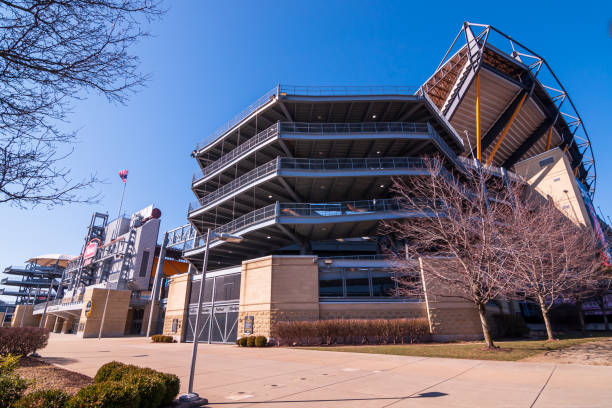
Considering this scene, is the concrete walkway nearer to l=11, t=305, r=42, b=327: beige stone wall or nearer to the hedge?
the hedge

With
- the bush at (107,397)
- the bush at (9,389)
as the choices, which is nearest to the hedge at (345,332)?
the bush at (107,397)

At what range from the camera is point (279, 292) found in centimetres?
2386

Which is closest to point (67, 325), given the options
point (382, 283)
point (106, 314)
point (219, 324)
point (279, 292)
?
point (106, 314)

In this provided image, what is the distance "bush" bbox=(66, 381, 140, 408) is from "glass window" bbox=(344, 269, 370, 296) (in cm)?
2055

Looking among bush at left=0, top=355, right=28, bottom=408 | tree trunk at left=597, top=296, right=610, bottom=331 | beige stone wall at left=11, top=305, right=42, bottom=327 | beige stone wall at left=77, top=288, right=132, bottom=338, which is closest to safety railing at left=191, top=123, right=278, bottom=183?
beige stone wall at left=77, top=288, right=132, bottom=338

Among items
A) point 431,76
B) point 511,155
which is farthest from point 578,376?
point 511,155

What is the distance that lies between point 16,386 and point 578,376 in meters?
12.6

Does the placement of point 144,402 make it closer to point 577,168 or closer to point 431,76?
point 431,76

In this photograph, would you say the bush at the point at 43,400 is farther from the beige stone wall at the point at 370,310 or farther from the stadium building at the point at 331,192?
the beige stone wall at the point at 370,310

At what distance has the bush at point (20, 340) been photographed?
12.8m

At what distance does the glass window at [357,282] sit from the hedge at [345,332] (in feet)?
10.1

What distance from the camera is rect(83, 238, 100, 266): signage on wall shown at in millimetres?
66406

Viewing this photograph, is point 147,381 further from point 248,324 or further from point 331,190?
point 331,190

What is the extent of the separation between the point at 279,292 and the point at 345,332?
5.79 m
